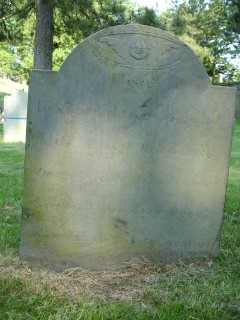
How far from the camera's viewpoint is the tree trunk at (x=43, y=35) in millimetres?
10836

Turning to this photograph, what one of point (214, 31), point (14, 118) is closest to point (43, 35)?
point (14, 118)

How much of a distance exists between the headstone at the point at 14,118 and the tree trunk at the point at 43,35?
3.08 m

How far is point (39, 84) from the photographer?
3.02m

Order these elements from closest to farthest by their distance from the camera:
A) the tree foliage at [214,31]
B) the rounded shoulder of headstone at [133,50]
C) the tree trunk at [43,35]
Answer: the rounded shoulder of headstone at [133,50]
the tree trunk at [43,35]
the tree foliage at [214,31]

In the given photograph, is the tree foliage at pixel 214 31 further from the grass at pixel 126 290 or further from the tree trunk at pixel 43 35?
the grass at pixel 126 290

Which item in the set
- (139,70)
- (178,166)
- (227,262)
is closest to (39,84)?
(139,70)

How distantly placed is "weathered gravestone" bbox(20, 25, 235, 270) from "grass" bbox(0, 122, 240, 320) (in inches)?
6.7

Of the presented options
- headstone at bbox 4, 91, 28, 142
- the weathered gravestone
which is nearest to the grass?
the weathered gravestone

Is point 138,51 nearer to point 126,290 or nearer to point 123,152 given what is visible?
point 123,152

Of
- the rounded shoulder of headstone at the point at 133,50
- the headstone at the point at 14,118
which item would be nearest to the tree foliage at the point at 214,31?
the headstone at the point at 14,118

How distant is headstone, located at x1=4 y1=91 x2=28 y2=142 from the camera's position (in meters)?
13.8

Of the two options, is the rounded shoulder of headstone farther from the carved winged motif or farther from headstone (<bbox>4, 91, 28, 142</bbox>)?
headstone (<bbox>4, 91, 28, 142</bbox>)

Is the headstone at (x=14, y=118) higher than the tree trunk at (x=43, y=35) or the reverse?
the reverse

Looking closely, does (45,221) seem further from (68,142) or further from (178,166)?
(178,166)
